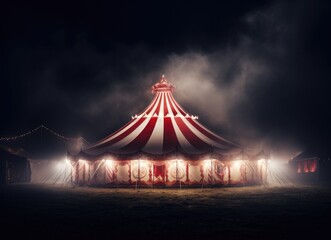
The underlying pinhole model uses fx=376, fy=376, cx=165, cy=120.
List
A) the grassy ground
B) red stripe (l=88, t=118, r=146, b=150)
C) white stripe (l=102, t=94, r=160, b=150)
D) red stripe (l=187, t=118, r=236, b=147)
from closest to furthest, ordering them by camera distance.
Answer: the grassy ground, white stripe (l=102, t=94, r=160, b=150), red stripe (l=88, t=118, r=146, b=150), red stripe (l=187, t=118, r=236, b=147)

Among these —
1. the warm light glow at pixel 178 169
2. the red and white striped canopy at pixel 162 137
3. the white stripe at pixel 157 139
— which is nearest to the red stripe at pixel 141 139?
the red and white striped canopy at pixel 162 137

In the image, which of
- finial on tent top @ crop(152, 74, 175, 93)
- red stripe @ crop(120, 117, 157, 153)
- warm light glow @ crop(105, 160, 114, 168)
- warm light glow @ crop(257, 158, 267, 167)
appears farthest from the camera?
finial on tent top @ crop(152, 74, 175, 93)

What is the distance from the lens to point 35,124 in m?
41.0

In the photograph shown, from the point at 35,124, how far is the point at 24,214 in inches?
1317

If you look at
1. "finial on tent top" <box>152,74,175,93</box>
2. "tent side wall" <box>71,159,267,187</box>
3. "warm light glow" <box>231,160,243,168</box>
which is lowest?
"tent side wall" <box>71,159,267,187</box>

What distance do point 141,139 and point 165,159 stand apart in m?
2.22

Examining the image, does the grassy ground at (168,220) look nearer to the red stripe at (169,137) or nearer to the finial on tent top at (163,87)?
the red stripe at (169,137)

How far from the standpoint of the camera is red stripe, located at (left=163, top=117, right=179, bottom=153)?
18945mm

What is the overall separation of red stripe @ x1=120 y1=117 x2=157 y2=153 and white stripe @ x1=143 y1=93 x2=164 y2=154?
0.70 feet

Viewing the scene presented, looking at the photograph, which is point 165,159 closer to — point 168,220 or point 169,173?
point 169,173

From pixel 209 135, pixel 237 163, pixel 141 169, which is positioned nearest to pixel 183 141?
pixel 209 135

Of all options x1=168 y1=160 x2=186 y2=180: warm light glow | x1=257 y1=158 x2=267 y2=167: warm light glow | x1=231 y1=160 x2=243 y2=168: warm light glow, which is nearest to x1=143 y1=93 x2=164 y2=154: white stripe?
x1=168 y1=160 x2=186 y2=180: warm light glow

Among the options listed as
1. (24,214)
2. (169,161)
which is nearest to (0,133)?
Result: (169,161)

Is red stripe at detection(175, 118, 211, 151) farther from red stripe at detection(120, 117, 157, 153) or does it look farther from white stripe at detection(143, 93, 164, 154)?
red stripe at detection(120, 117, 157, 153)
